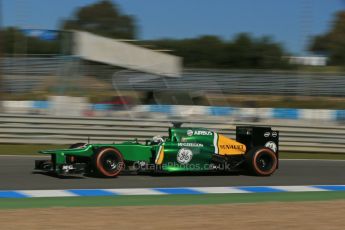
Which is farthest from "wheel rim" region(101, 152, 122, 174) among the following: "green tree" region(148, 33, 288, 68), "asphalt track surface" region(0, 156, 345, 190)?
"green tree" region(148, 33, 288, 68)

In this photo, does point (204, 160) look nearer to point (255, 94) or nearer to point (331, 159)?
point (331, 159)

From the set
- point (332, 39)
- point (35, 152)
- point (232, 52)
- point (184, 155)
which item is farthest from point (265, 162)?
point (332, 39)

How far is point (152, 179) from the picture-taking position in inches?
Result: 400

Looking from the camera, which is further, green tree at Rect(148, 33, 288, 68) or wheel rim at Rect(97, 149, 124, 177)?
green tree at Rect(148, 33, 288, 68)

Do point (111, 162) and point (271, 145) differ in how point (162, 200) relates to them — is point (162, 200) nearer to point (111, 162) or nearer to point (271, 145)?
point (111, 162)

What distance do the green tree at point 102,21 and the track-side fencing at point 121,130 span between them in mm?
68187

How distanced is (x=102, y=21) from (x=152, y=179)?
90.0 m

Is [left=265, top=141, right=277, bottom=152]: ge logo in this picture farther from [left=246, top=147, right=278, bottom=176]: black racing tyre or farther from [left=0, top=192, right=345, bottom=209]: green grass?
[left=0, top=192, right=345, bottom=209]: green grass

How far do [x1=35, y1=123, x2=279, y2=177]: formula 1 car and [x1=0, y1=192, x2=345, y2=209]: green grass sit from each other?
5.59 ft

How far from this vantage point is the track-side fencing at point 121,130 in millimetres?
16156

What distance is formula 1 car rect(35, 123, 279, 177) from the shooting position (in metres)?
9.80

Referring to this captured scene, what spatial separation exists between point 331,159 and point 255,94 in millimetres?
21503

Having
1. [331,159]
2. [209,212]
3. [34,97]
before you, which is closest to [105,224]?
[209,212]

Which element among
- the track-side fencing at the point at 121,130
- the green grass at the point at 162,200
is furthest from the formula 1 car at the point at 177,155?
the track-side fencing at the point at 121,130
